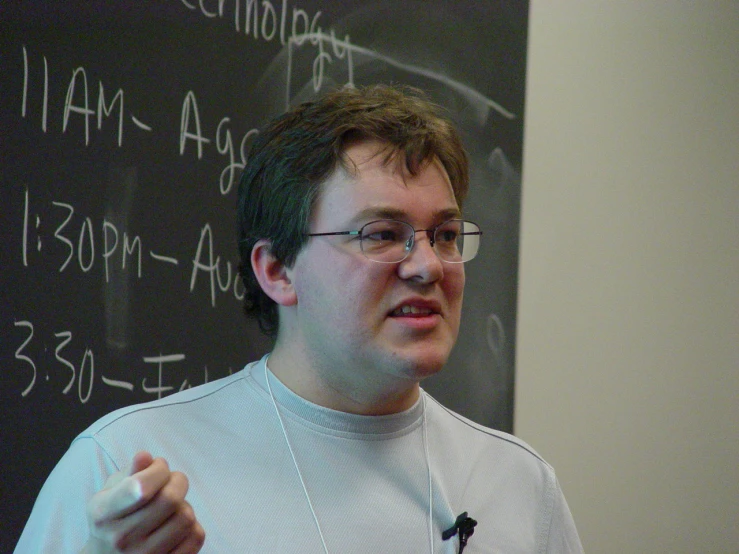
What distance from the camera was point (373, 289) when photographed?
1306mm

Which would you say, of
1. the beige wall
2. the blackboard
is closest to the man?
the blackboard

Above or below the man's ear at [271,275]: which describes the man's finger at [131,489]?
below

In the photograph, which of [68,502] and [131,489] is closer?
[131,489]

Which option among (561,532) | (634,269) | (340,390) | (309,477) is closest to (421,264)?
(340,390)

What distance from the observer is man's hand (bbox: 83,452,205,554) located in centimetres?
87

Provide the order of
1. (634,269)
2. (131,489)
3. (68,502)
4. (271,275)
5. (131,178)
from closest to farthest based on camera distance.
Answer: (131,489) → (68,502) → (271,275) → (131,178) → (634,269)

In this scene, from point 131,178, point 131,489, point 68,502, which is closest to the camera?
point 131,489

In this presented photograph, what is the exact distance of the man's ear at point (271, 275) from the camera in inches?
55.6

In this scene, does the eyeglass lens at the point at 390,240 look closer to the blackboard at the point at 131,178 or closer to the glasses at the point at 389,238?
the glasses at the point at 389,238

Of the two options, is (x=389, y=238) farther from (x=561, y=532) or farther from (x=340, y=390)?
(x=561, y=532)

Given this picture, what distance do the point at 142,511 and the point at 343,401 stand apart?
1.69 feet

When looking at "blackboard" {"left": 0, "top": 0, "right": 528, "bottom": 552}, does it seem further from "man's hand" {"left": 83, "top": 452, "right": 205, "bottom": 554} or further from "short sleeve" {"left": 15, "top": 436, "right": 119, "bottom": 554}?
"man's hand" {"left": 83, "top": 452, "right": 205, "bottom": 554}

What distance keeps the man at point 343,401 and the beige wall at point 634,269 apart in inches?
32.7

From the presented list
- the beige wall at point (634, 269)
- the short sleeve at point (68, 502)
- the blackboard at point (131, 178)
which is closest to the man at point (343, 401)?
the short sleeve at point (68, 502)
